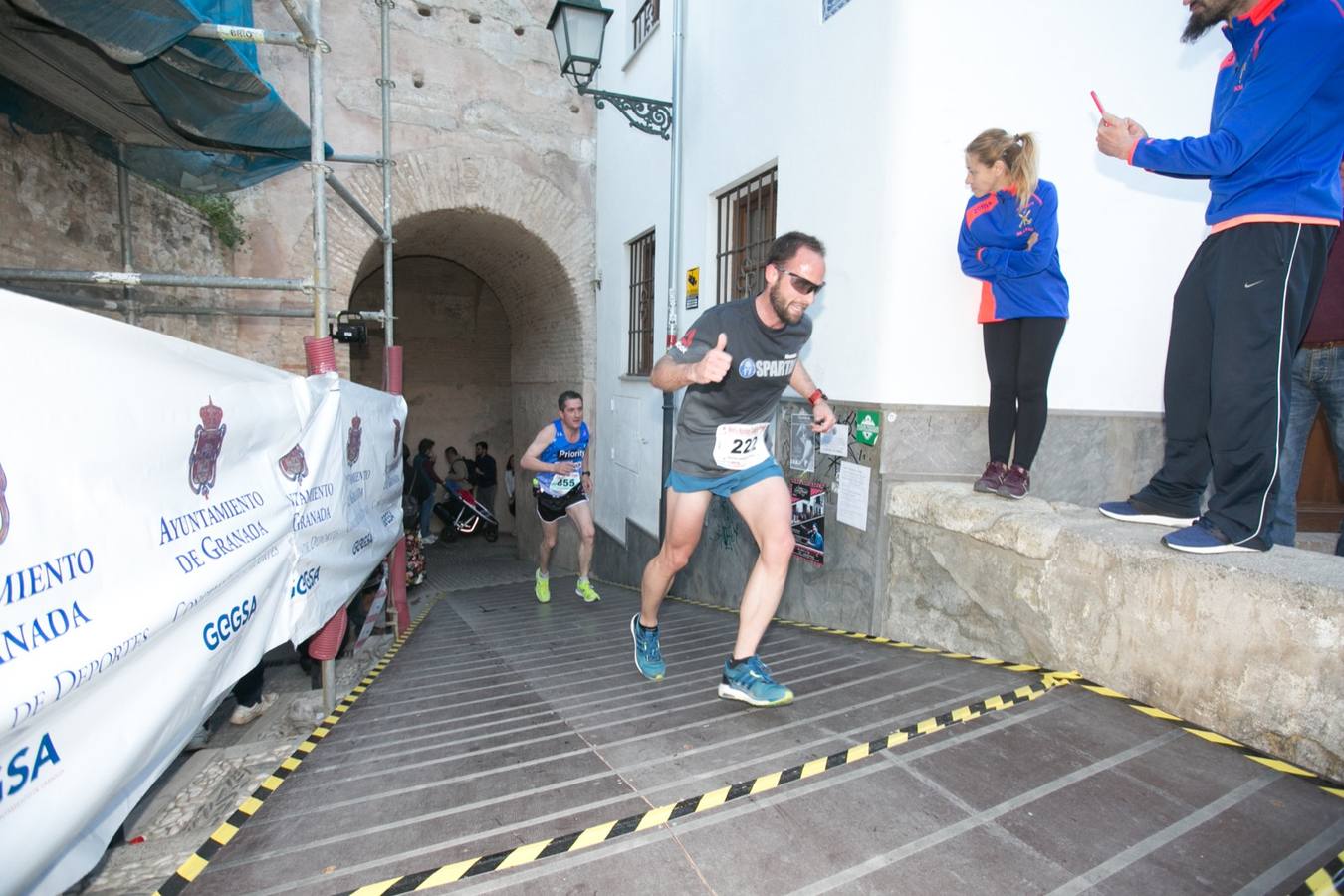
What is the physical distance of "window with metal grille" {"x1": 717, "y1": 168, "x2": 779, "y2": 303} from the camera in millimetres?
5793

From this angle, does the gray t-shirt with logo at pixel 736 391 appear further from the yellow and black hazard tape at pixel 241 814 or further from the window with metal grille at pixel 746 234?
the window with metal grille at pixel 746 234

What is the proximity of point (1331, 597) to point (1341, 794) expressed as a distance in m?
0.53

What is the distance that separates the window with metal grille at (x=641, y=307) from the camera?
28.0 feet

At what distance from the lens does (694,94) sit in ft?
22.5

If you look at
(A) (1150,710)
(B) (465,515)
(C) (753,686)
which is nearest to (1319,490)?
(A) (1150,710)

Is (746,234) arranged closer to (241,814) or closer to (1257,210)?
(1257,210)

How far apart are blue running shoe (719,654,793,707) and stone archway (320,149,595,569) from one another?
7.24 m

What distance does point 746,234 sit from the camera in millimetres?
6207

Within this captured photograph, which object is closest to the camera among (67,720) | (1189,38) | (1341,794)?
(67,720)

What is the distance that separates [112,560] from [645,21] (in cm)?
868

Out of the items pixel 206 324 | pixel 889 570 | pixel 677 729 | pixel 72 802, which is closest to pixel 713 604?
→ pixel 889 570

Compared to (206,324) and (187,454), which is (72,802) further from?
(206,324)

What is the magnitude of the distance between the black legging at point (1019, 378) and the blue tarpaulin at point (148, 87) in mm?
4655

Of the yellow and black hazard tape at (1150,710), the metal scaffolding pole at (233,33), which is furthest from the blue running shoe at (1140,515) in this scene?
the metal scaffolding pole at (233,33)
